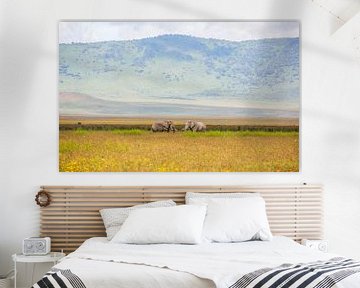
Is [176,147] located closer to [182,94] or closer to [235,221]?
[182,94]

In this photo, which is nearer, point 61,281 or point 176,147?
point 61,281

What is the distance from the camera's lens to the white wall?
242 inches

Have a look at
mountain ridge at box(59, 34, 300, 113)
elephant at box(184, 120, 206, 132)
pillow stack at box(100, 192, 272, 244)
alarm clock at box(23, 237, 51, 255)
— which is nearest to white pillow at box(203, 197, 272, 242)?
pillow stack at box(100, 192, 272, 244)

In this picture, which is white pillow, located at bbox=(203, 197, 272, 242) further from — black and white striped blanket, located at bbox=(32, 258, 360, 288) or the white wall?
black and white striped blanket, located at bbox=(32, 258, 360, 288)

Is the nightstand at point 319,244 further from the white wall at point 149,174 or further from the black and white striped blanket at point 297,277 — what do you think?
the black and white striped blanket at point 297,277

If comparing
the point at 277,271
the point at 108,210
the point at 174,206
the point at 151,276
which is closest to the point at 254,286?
the point at 277,271

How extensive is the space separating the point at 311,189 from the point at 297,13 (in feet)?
5.37

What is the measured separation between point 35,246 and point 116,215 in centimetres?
74

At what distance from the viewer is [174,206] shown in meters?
5.80

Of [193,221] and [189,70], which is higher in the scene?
[189,70]

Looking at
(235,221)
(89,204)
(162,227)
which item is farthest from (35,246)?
(235,221)

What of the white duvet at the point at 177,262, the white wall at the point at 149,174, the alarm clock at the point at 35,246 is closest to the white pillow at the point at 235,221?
the white duvet at the point at 177,262

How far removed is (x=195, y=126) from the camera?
246 inches

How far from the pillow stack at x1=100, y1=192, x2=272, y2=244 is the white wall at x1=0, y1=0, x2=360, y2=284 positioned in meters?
0.36
